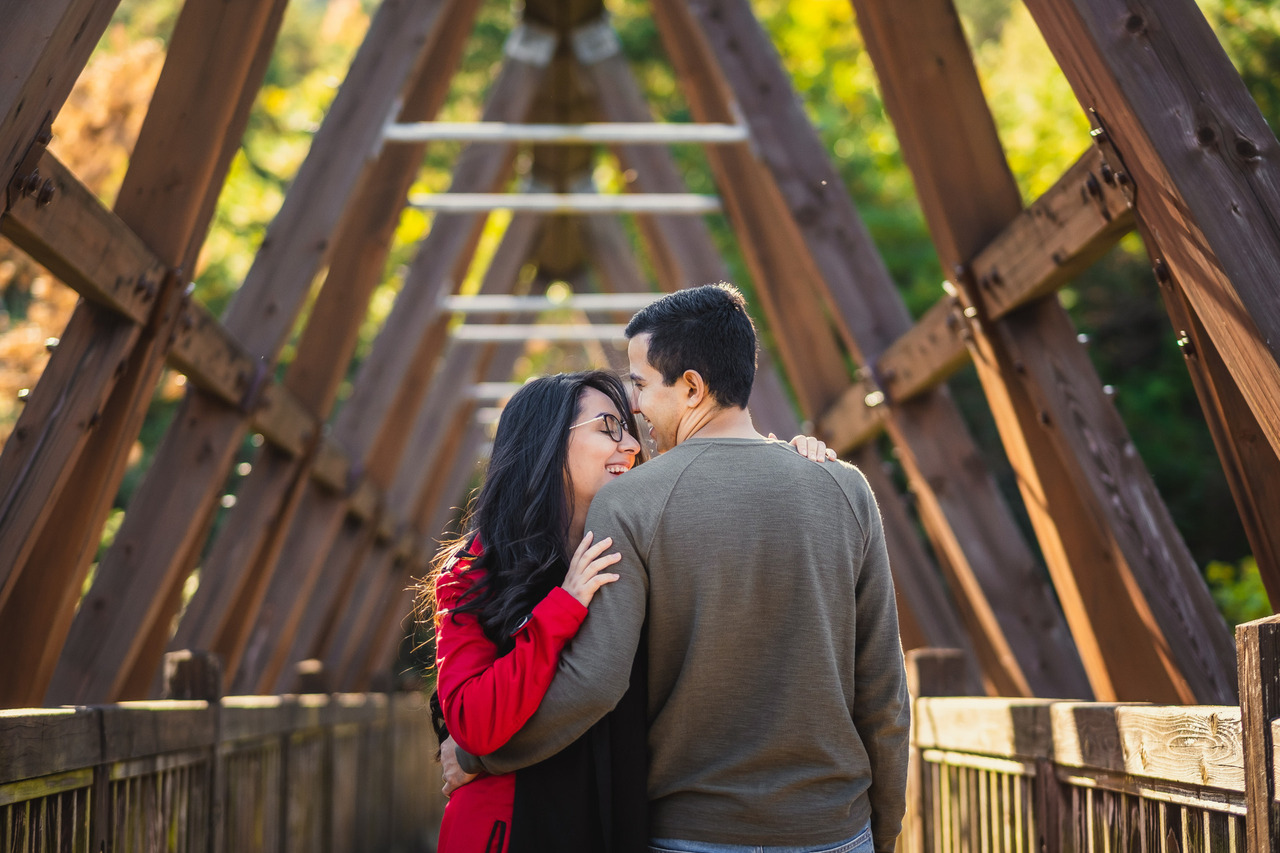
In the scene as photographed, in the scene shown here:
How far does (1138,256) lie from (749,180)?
27.3 feet

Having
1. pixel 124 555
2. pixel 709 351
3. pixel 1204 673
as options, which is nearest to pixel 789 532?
pixel 709 351

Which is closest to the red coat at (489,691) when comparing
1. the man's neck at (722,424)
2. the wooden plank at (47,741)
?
the man's neck at (722,424)

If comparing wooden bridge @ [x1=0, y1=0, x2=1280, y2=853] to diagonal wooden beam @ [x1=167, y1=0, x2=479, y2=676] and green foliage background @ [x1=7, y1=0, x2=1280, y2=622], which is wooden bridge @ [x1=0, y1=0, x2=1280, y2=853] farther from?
green foliage background @ [x1=7, y1=0, x2=1280, y2=622]

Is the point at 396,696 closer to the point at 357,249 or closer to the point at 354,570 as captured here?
the point at 354,570

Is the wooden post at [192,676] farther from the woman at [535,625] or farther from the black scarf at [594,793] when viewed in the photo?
the black scarf at [594,793]

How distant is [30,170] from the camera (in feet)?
8.61

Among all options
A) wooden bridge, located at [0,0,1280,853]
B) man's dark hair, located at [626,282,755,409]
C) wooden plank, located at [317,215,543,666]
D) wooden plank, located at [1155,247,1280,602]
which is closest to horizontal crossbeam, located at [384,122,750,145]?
wooden bridge, located at [0,0,1280,853]

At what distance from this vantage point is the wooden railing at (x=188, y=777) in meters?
2.63

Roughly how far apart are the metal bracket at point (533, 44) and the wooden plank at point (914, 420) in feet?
8.77

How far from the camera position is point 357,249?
20.8 ft

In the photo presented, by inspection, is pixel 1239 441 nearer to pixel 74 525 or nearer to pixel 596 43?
pixel 74 525

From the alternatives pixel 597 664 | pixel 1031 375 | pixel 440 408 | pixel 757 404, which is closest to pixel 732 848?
pixel 597 664

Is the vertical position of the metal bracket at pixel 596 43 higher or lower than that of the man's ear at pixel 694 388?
higher

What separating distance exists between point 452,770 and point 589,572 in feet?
1.49
